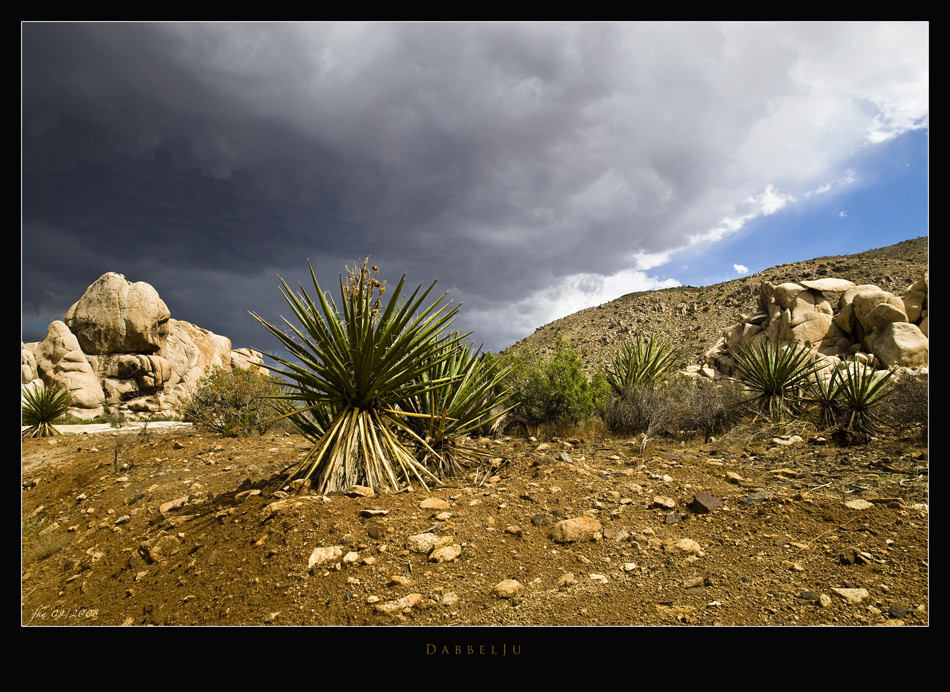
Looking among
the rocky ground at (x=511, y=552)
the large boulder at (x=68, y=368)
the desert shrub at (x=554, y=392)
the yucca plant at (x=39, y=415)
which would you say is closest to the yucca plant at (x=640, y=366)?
the desert shrub at (x=554, y=392)

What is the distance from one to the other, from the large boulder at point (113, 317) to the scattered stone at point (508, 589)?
1477 inches

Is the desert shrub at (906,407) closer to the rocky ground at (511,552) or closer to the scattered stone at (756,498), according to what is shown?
the rocky ground at (511,552)

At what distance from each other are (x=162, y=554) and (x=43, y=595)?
39.0 inches

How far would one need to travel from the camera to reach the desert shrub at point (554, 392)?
10.9 metres

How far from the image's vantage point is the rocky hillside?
37.9 metres

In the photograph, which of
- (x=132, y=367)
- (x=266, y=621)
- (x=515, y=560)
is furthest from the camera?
(x=132, y=367)

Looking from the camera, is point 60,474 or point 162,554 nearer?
point 162,554

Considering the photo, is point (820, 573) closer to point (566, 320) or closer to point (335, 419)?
point (335, 419)

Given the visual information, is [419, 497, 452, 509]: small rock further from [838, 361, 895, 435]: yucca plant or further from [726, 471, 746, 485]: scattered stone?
[838, 361, 895, 435]: yucca plant

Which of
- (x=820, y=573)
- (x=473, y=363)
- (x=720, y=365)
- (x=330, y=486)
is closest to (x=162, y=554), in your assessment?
(x=330, y=486)

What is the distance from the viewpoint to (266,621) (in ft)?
9.14

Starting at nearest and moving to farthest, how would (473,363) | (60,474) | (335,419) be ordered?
(335,419) < (473,363) < (60,474)

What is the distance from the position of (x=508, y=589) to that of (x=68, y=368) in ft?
123

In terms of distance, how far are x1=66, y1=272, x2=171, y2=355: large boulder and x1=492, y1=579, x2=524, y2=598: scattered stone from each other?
37.5m
